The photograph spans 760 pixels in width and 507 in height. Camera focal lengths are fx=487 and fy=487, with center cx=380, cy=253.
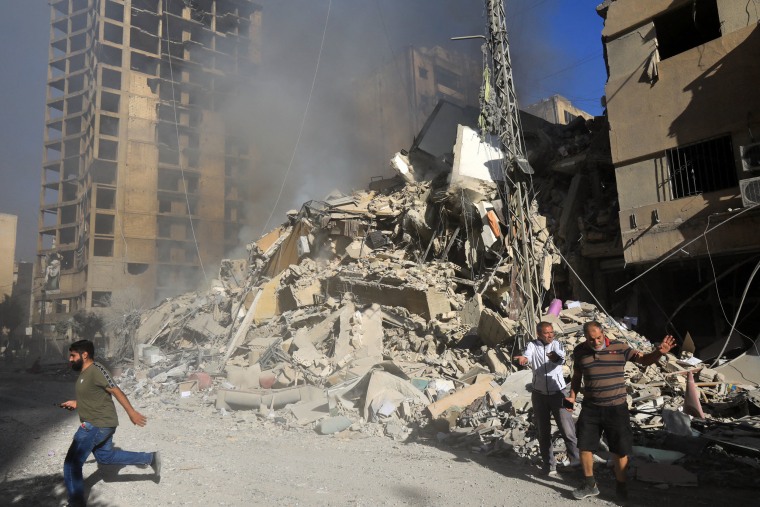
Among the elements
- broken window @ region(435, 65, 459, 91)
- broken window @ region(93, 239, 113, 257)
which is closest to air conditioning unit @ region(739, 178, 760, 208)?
broken window @ region(93, 239, 113, 257)

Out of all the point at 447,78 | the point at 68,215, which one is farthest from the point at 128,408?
the point at 447,78

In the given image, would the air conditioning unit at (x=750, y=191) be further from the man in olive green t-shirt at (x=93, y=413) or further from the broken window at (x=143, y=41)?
the broken window at (x=143, y=41)

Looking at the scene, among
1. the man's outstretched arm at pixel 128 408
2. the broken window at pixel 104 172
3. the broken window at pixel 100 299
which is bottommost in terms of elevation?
the man's outstretched arm at pixel 128 408

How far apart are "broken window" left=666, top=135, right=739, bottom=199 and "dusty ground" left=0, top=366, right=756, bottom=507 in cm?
707

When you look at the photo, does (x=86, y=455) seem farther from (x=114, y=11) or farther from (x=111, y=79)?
(x=114, y=11)

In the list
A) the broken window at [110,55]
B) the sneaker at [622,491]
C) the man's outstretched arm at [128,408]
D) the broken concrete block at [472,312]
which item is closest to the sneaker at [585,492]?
the sneaker at [622,491]

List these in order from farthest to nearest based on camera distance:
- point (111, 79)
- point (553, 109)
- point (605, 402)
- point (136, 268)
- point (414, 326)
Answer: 1. point (553, 109)
2. point (111, 79)
3. point (136, 268)
4. point (414, 326)
5. point (605, 402)

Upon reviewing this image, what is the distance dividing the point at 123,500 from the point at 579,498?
362 centimetres

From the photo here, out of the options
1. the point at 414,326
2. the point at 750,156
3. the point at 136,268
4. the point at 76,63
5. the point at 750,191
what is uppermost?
the point at 76,63

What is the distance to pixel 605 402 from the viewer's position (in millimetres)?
3773

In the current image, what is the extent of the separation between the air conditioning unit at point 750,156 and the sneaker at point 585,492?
7508mm

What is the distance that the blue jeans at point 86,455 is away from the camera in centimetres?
355

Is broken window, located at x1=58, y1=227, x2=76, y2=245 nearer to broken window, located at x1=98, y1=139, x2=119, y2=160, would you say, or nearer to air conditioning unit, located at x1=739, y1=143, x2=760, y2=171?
broken window, located at x1=98, y1=139, x2=119, y2=160

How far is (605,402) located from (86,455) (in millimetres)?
3968
